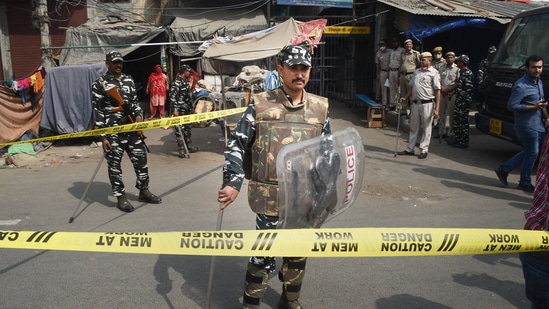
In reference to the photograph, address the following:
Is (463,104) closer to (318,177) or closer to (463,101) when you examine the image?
(463,101)

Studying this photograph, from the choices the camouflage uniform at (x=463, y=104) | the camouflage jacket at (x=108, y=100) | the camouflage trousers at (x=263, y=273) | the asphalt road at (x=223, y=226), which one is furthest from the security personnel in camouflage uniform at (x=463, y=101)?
the camouflage trousers at (x=263, y=273)

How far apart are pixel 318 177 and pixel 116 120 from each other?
3687 millimetres

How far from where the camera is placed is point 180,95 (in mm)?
9305

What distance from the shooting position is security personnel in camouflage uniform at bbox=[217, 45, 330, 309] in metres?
3.06

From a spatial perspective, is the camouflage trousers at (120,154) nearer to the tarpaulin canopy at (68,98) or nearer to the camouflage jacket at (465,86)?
the tarpaulin canopy at (68,98)

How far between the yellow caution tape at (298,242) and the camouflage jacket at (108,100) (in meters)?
3.46

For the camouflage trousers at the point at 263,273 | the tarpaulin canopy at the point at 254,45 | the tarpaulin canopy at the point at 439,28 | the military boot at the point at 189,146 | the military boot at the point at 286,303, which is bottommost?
the military boot at the point at 189,146

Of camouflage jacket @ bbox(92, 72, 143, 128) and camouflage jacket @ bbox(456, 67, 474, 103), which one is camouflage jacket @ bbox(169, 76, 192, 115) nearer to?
camouflage jacket @ bbox(92, 72, 143, 128)

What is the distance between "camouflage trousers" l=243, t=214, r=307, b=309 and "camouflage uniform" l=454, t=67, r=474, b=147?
24.1 ft

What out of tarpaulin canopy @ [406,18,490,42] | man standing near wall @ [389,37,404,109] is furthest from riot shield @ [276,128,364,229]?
man standing near wall @ [389,37,404,109]

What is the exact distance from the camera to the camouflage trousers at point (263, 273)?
10.4 ft

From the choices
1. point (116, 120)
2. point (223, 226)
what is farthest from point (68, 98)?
point (223, 226)

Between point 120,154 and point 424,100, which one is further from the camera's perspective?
point 424,100

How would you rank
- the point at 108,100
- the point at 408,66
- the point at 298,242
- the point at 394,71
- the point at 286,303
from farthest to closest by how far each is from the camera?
the point at 394,71 < the point at 408,66 < the point at 108,100 < the point at 286,303 < the point at 298,242
